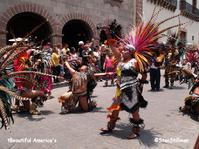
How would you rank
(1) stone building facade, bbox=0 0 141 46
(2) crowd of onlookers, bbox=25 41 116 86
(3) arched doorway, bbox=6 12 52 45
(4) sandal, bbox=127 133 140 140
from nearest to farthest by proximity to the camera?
(4) sandal, bbox=127 133 140 140 < (2) crowd of onlookers, bbox=25 41 116 86 < (1) stone building facade, bbox=0 0 141 46 < (3) arched doorway, bbox=6 12 52 45

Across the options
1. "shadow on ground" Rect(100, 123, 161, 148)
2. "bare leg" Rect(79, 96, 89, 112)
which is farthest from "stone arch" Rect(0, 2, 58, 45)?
"shadow on ground" Rect(100, 123, 161, 148)

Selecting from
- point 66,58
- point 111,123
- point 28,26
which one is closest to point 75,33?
point 28,26

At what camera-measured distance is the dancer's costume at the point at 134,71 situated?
596 centimetres

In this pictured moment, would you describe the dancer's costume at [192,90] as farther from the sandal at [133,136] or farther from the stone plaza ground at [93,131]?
the sandal at [133,136]

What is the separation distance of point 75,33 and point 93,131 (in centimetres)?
1450

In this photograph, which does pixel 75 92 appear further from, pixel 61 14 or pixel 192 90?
pixel 61 14

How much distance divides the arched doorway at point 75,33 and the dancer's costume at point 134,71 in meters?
12.8

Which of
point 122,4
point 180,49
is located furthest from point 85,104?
point 122,4

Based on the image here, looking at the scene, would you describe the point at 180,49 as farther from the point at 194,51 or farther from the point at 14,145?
the point at 14,145

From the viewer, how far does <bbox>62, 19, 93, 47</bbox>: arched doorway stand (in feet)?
63.5

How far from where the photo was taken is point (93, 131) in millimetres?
6406

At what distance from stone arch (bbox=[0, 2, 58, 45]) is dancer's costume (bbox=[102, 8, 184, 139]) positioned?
25.5 feet

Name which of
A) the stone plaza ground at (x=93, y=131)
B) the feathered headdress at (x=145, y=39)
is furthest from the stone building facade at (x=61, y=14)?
the feathered headdress at (x=145, y=39)

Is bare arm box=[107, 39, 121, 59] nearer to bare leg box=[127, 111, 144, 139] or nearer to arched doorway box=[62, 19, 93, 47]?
bare leg box=[127, 111, 144, 139]
